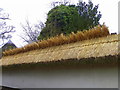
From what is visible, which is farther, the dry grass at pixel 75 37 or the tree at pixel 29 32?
the tree at pixel 29 32

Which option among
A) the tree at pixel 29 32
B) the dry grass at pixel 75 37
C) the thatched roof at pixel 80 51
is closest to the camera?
the thatched roof at pixel 80 51

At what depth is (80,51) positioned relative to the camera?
2494mm

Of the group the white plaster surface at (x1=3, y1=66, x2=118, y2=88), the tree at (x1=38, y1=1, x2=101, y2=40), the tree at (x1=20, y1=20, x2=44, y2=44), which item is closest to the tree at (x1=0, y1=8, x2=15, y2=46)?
the tree at (x1=38, y1=1, x2=101, y2=40)

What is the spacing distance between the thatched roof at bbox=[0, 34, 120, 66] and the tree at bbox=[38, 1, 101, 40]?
7.85 m

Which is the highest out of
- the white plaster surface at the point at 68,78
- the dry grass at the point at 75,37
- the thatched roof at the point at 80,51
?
the dry grass at the point at 75,37

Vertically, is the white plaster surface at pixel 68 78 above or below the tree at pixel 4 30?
below

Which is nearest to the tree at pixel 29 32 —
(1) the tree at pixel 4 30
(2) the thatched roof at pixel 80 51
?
(1) the tree at pixel 4 30

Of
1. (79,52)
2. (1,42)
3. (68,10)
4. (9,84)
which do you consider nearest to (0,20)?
(1,42)

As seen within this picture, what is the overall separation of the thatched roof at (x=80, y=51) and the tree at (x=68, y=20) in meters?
7.85

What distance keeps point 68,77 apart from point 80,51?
52 centimetres

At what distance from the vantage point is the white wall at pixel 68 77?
7.38 ft

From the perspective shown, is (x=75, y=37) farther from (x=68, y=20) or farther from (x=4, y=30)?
(x=4, y=30)

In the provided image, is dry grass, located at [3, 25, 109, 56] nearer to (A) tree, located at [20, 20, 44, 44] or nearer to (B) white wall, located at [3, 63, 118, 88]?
(B) white wall, located at [3, 63, 118, 88]

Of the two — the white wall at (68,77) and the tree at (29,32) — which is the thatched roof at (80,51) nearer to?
the white wall at (68,77)
